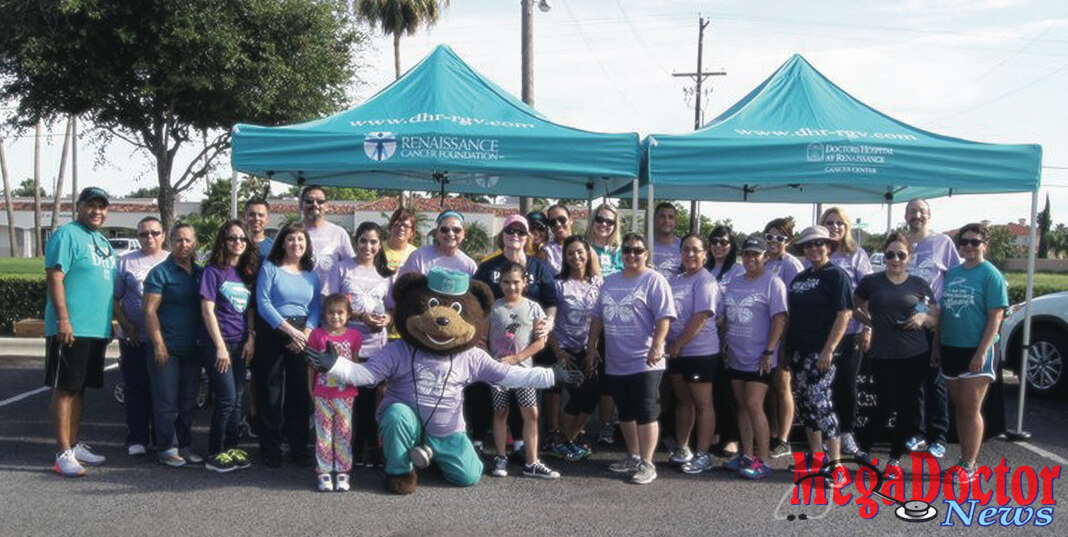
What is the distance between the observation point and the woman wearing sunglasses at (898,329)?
5.19 metres

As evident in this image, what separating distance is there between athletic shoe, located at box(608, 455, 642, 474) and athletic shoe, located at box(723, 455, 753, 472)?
2.13 ft

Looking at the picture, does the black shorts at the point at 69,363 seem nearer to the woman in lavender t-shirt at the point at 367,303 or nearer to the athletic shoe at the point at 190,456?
the athletic shoe at the point at 190,456

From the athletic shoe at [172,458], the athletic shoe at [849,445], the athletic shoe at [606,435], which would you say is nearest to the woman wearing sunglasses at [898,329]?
the athletic shoe at [849,445]

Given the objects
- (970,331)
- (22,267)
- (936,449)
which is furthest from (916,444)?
(22,267)

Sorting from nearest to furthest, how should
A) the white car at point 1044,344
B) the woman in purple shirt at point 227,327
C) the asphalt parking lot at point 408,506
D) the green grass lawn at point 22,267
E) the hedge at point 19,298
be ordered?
the asphalt parking lot at point 408,506 → the woman in purple shirt at point 227,327 → the white car at point 1044,344 → the hedge at point 19,298 → the green grass lawn at point 22,267

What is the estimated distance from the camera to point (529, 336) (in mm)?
5125

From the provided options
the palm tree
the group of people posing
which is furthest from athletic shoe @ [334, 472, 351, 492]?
the palm tree

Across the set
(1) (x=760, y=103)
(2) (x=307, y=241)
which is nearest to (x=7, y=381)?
(2) (x=307, y=241)

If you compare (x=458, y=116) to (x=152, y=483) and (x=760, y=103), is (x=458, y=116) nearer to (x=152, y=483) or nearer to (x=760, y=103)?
(x=760, y=103)

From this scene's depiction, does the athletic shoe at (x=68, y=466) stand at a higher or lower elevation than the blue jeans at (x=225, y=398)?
lower

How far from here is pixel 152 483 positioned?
4.90m

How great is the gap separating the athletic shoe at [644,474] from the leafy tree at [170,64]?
385 inches

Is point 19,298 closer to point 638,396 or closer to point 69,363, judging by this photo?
point 69,363

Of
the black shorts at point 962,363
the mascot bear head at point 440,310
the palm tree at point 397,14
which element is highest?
the palm tree at point 397,14
